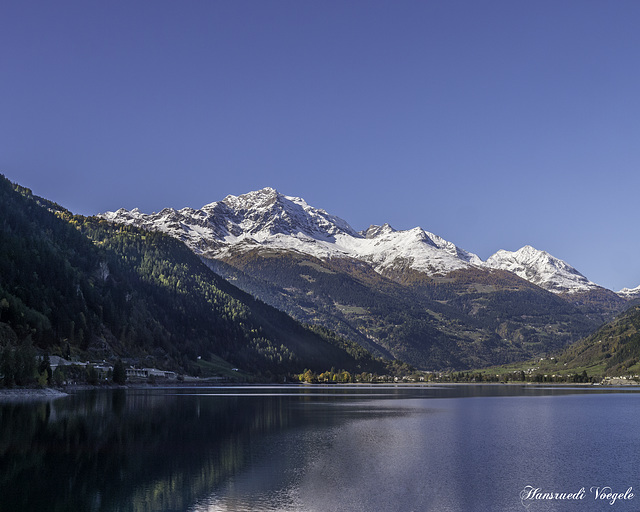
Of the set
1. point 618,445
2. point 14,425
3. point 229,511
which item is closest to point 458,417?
point 618,445

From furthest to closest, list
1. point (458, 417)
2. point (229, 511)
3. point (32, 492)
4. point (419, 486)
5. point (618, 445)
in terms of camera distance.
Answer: point (458, 417), point (618, 445), point (419, 486), point (32, 492), point (229, 511)

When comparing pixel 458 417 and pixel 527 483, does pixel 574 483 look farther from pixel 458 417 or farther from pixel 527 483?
pixel 458 417

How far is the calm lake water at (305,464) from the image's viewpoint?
167 ft

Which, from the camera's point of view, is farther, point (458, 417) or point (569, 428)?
point (458, 417)

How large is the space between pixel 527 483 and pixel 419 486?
11.2m

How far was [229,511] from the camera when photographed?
153ft

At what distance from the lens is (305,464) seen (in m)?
67.6

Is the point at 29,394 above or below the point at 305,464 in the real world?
above

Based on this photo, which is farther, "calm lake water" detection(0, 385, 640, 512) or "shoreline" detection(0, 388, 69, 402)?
"shoreline" detection(0, 388, 69, 402)

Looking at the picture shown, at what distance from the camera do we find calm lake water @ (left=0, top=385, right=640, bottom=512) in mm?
50875

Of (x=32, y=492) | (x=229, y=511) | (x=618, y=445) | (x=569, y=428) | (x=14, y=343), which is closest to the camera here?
(x=229, y=511)

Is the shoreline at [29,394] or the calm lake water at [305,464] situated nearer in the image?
the calm lake water at [305,464]

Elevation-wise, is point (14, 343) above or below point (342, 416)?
above

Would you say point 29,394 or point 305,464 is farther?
point 29,394
